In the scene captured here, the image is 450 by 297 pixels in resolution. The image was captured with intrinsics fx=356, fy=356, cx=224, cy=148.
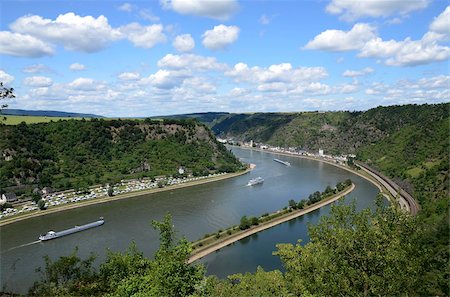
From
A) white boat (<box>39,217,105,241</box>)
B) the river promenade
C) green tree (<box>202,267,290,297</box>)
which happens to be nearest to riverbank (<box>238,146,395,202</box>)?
the river promenade

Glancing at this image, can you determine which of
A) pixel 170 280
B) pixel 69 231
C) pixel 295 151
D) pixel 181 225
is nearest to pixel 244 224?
pixel 181 225

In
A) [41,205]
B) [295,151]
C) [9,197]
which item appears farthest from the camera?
[295,151]

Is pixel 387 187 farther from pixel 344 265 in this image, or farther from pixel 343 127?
pixel 343 127

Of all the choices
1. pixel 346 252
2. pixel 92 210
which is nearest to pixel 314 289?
pixel 346 252

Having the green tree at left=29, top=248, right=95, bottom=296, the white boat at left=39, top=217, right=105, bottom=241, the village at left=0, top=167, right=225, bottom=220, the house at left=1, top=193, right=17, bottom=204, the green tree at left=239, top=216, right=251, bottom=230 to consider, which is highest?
the green tree at left=29, top=248, right=95, bottom=296

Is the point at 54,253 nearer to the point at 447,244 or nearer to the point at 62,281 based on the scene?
the point at 62,281

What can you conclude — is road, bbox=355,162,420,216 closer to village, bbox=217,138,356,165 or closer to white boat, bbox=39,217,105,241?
village, bbox=217,138,356,165
